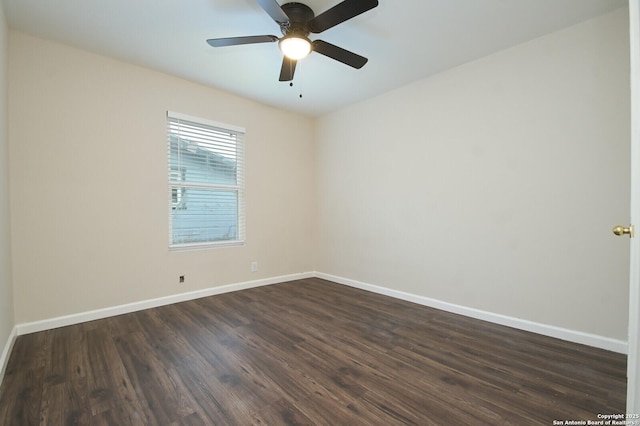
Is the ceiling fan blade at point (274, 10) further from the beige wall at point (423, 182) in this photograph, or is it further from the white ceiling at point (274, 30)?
the beige wall at point (423, 182)

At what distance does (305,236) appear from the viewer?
4613 mm

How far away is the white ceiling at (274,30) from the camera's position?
2125 mm

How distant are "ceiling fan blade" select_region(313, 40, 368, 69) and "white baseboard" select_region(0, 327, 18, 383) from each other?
10.2 ft

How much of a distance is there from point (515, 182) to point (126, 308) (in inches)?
159

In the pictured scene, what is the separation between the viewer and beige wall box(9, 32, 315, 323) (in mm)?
2475

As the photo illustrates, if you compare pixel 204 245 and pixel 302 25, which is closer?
pixel 302 25

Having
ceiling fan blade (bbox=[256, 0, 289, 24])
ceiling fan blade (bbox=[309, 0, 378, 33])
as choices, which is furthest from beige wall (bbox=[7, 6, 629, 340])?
ceiling fan blade (bbox=[256, 0, 289, 24])

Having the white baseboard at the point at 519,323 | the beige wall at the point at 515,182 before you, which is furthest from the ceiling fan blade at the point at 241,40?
the white baseboard at the point at 519,323

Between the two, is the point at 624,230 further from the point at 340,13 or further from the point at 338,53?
the point at 338,53

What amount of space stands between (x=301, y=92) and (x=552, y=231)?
3.09 metres

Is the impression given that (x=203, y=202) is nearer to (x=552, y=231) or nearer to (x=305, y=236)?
(x=305, y=236)

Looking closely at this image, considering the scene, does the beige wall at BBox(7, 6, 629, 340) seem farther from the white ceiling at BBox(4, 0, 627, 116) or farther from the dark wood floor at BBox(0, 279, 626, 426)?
the dark wood floor at BBox(0, 279, 626, 426)

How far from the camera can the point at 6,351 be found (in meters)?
2.01

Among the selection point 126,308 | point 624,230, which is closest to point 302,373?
point 624,230
